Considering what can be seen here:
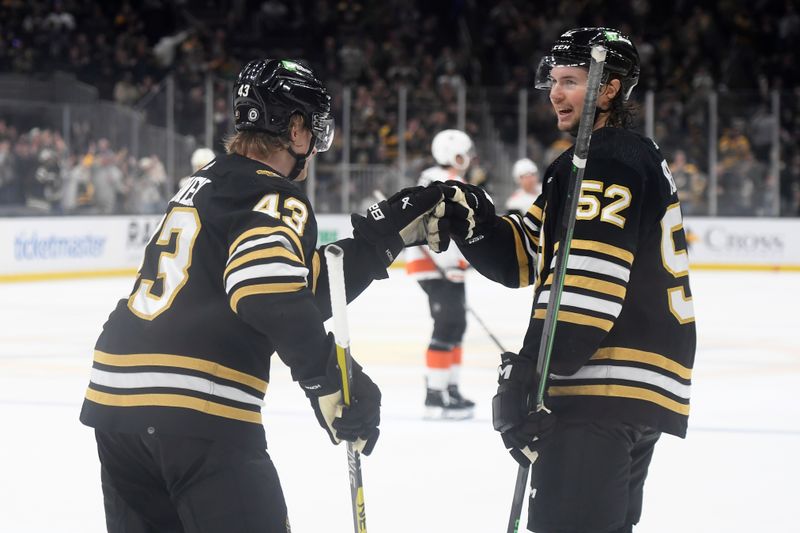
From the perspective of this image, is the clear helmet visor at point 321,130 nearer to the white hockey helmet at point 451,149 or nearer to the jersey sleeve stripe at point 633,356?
the jersey sleeve stripe at point 633,356

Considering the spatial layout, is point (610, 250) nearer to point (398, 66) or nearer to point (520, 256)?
point (520, 256)

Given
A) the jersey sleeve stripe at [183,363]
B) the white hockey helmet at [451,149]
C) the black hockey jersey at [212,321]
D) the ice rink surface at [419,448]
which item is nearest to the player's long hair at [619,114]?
the black hockey jersey at [212,321]

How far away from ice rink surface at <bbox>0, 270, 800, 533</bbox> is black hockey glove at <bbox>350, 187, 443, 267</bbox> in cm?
141

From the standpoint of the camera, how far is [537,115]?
15094 mm

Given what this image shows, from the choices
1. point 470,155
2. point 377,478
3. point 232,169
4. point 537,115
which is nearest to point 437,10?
point 537,115

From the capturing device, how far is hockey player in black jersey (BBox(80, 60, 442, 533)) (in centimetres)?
207

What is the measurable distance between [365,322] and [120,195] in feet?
15.9

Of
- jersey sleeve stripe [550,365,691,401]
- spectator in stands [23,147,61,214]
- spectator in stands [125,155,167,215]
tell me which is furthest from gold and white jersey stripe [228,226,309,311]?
spectator in stands [125,155,167,215]

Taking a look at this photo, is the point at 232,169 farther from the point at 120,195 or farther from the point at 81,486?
the point at 120,195

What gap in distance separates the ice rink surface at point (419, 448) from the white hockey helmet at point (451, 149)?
1199 millimetres

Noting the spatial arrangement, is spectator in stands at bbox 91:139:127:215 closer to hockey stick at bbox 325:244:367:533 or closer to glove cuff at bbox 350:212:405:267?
glove cuff at bbox 350:212:405:267

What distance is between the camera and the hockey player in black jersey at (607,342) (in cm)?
221

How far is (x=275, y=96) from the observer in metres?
2.27

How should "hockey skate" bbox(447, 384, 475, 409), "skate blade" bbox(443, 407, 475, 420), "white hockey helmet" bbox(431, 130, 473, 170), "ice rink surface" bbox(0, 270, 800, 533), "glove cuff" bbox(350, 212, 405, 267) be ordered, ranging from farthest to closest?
"white hockey helmet" bbox(431, 130, 473, 170) → "hockey skate" bbox(447, 384, 475, 409) → "skate blade" bbox(443, 407, 475, 420) → "ice rink surface" bbox(0, 270, 800, 533) → "glove cuff" bbox(350, 212, 405, 267)
